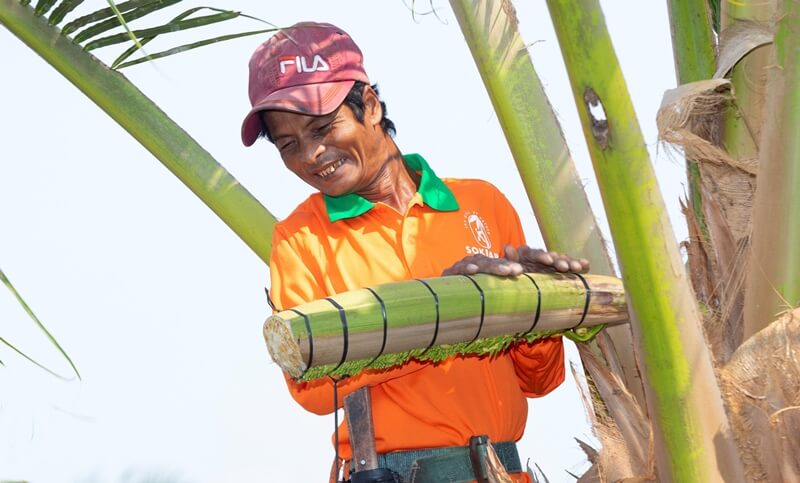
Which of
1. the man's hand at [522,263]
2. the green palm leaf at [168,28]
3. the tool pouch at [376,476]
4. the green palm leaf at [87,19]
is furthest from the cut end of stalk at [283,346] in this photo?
the green palm leaf at [87,19]

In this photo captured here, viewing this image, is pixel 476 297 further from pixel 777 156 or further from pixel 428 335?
pixel 777 156

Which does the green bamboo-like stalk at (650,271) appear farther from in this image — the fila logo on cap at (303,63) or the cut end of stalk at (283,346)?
the fila logo on cap at (303,63)

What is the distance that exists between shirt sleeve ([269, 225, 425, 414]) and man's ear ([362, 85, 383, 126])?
302 mm

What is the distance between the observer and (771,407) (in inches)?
73.5

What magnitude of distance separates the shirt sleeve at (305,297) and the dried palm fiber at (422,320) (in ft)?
0.68

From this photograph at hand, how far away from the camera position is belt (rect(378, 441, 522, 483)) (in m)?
2.03

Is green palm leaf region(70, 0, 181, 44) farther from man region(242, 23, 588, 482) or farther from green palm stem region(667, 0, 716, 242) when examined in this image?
green palm stem region(667, 0, 716, 242)

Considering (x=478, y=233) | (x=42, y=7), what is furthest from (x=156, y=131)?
(x=478, y=233)

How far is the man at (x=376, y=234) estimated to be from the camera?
2.06m

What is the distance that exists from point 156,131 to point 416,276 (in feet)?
2.75

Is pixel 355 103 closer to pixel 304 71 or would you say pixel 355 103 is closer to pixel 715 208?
pixel 304 71

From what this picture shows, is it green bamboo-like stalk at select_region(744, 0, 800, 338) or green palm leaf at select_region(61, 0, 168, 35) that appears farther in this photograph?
green palm leaf at select_region(61, 0, 168, 35)

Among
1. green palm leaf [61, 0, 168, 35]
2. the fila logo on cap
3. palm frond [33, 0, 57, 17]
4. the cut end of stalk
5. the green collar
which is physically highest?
palm frond [33, 0, 57, 17]

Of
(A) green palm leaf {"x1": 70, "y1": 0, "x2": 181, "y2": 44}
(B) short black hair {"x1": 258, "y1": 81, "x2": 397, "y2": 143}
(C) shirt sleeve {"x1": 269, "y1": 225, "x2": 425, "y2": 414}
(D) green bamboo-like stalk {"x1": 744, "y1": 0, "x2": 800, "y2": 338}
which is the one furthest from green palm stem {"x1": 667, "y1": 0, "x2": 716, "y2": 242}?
(A) green palm leaf {"x1": 70, "y1": 0, "x2": 181, "y2": 44}
